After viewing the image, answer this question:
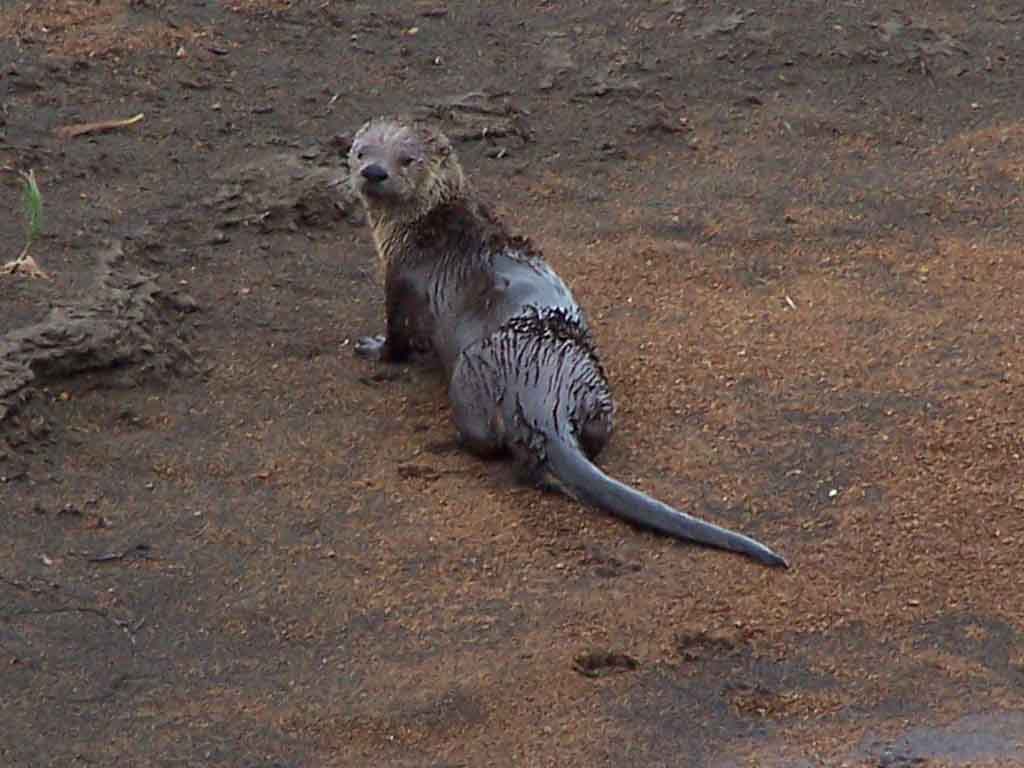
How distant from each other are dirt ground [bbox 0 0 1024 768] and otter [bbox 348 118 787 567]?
98 mm

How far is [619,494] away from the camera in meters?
4.91

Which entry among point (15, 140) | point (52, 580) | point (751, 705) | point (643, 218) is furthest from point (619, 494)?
point (15, 140)

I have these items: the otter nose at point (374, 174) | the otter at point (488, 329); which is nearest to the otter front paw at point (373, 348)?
the otter at point (488, 329)

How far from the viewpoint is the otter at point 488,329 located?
504 centimetres

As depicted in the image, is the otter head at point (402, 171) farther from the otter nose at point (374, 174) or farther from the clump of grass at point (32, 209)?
the clump of grass at point (32, 209)

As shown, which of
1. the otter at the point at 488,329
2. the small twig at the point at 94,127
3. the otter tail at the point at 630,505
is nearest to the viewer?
the otter tail at the point at 630,505

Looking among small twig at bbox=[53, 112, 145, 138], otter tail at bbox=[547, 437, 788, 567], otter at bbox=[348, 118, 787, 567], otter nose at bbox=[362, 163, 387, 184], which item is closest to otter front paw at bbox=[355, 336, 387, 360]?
otter at bbox=[348, 118, 787, 567]

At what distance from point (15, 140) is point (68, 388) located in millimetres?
1806

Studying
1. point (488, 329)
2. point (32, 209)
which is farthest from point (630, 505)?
point (32, 209)

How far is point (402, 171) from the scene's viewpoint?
5898mm

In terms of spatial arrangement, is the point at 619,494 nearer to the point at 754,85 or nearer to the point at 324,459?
the point at 324,459

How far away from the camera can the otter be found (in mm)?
5039

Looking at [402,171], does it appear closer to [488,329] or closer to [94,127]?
[488,329]

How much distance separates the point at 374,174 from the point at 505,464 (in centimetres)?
111
